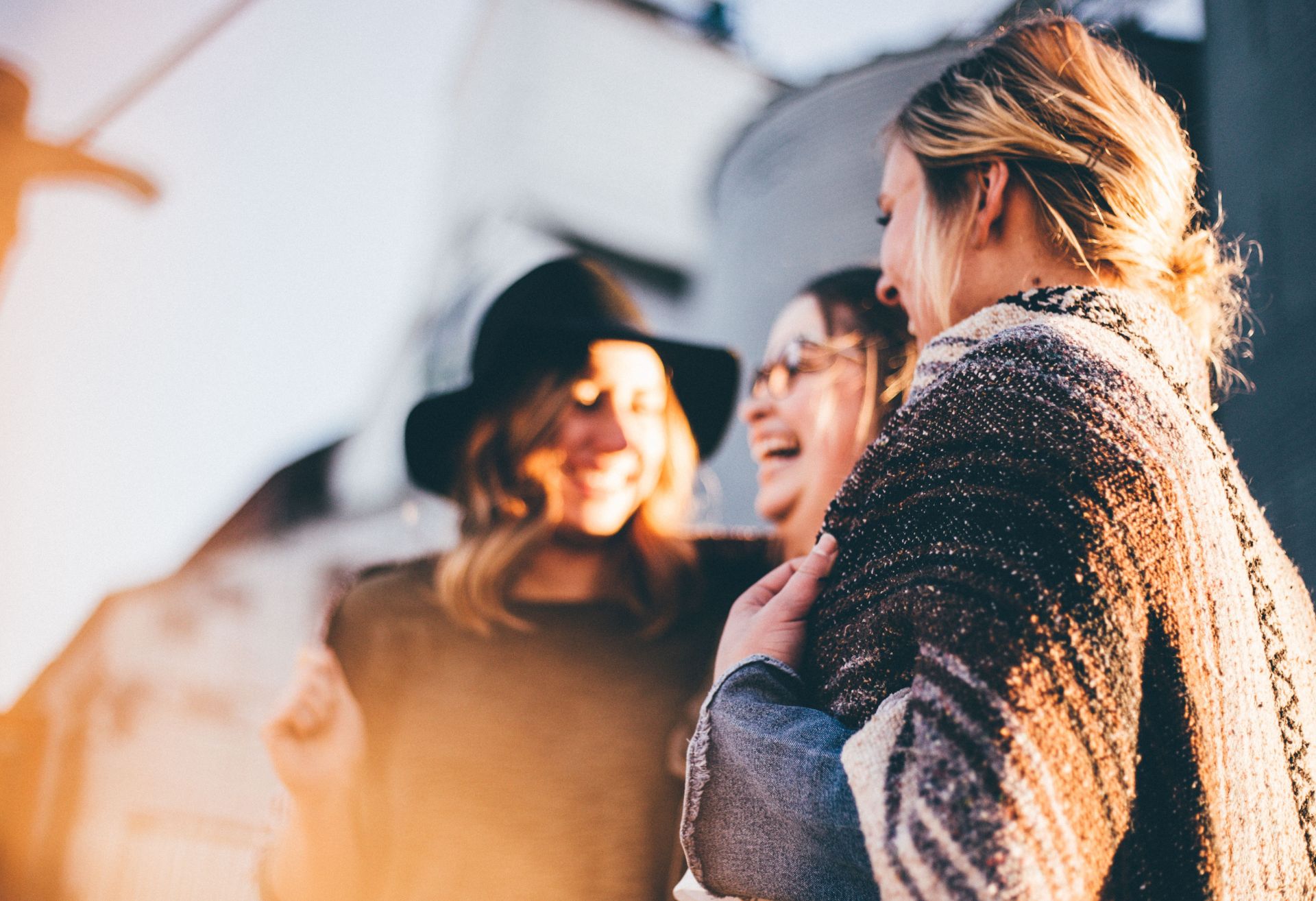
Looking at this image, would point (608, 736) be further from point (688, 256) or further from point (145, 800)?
point (688, 256)

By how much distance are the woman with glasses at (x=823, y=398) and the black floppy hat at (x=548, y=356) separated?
0.33m

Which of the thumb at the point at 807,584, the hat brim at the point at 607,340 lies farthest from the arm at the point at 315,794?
the thumb at the point at 807,584

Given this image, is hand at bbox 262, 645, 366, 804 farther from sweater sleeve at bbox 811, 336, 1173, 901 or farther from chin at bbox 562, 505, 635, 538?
sweater sleeve at bbox 811, 336, 1173, 901

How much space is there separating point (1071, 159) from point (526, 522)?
4.61 feet

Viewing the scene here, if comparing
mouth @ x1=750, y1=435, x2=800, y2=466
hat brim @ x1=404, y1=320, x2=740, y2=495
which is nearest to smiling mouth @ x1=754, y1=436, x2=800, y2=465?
mouth @ x1=750, y1=435, x2=800, y2=466

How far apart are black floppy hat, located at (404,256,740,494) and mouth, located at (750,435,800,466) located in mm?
351

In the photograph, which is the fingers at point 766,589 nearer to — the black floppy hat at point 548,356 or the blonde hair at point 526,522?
Result: the blonde hair at point 526,522

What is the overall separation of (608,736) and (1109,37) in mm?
1480

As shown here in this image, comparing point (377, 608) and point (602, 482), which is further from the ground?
point (602, 482)

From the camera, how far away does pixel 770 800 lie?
837 millimetres

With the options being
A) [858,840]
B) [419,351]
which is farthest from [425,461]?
[419,351]

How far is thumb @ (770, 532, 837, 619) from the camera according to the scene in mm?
963

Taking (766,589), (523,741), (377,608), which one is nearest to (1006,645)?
(766,589)

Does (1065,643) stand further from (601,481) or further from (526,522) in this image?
(526,522)
